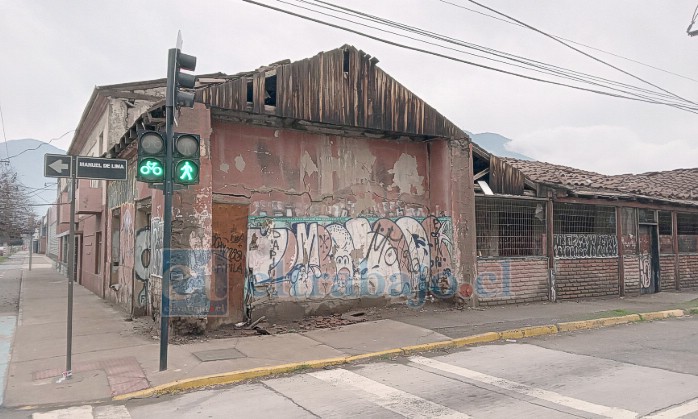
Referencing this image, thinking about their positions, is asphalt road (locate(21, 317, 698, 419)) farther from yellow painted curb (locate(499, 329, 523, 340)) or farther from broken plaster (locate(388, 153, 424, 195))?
broken plaster (locate(388, 153, 424, 195))

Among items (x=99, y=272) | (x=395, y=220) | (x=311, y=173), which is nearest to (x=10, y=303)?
(x=99, y=272)

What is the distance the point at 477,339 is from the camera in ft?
30.4

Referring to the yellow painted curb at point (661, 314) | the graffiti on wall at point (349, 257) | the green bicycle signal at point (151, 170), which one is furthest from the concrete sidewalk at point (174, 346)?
the green bicycle signal at point (151, 170)

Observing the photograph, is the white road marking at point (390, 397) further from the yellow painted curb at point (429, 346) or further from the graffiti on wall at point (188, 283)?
the graffiti on wall at point (188, 283)

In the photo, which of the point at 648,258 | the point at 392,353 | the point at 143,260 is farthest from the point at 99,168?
the point at 648,258

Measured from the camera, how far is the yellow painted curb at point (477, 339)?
9.02 meters

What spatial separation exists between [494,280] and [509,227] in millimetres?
1616

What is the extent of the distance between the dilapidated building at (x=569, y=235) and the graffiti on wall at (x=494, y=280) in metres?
0.03

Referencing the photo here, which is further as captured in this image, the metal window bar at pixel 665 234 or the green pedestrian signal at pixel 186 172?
the metal window bar at pixel 665 234

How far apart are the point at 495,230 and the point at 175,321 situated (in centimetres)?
831

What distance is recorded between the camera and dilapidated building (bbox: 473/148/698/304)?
13.2 meters

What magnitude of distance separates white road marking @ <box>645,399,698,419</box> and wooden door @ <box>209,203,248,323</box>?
7.31 meters

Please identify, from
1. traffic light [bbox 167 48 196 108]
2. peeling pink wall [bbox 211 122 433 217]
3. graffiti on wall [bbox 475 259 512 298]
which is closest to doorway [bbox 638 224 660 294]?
graffiti on wall [bbox 475 259 512 298]

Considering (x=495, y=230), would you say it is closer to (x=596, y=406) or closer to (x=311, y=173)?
(x=311, y=173)
